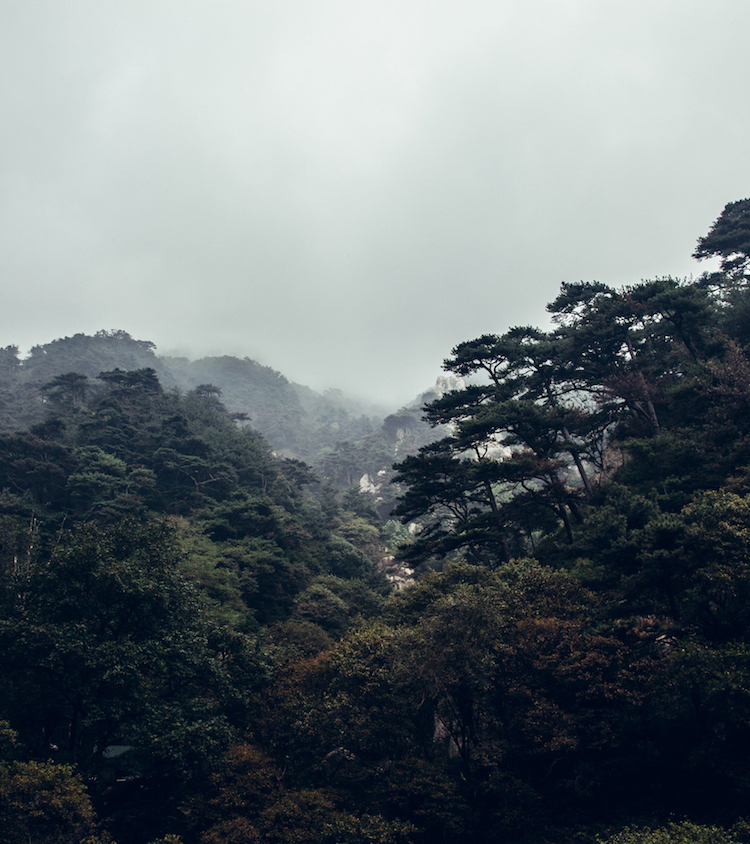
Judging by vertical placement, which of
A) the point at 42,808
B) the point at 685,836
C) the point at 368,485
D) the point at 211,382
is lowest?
the point at 685,836

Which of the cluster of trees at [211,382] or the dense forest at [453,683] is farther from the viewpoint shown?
the cluster of trees at [211,382]

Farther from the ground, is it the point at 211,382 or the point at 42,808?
the point at 211,382

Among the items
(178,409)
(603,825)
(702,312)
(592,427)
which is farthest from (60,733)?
(178,409)

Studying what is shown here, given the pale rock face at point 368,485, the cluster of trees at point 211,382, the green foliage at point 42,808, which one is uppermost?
the cluster of trees at point 211,382

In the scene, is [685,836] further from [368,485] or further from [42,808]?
[368,485]

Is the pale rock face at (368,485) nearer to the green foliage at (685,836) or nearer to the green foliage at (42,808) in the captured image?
the green foliage at (42,808)

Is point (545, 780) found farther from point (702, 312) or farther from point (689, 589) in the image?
point (702, 312)

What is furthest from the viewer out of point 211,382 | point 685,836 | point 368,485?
point 211,382

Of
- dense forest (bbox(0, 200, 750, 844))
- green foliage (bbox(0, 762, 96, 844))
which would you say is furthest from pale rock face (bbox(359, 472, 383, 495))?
green foliage (bbox(0, 762, 96, 844))

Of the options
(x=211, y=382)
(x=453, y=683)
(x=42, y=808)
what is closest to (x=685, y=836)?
(x=453, y=683)

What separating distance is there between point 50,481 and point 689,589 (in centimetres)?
3855

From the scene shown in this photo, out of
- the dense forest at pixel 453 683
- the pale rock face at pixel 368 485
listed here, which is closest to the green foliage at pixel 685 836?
the dense forest at pixel 453 683

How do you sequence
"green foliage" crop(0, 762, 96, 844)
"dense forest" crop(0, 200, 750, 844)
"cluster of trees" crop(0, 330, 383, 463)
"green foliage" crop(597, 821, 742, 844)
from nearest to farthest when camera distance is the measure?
"green foliage" crop(597, 821, 742, 844)
"green foliage" crop(0, 762, 96, 844)
"dense forest" crop(0, 200, 750, 844)
"cluster of trees" crop(0, 330, 383, 463)

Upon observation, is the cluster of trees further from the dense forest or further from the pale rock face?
the dense forest
